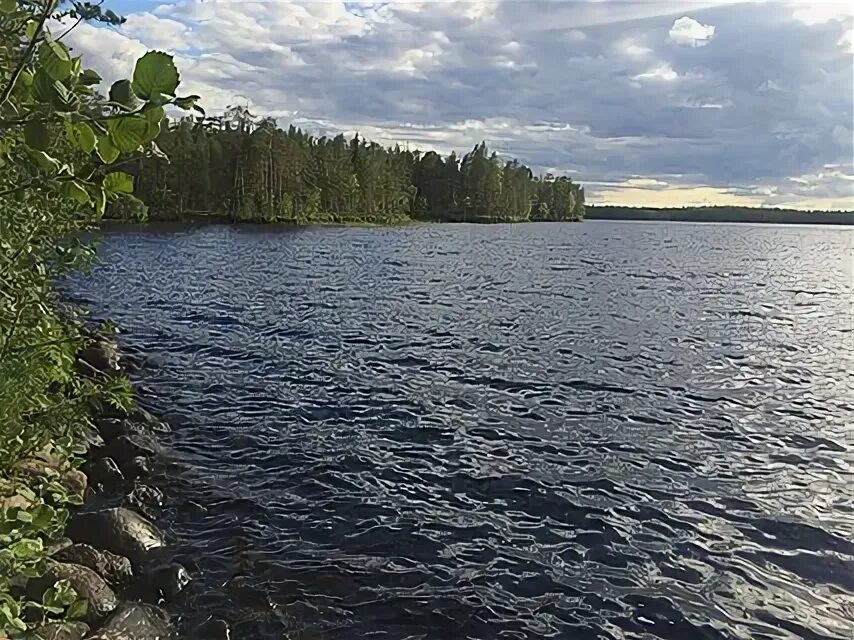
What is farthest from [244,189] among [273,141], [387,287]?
[387,287]

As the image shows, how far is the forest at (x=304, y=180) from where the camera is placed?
97.6 meters

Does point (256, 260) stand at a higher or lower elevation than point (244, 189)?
lower

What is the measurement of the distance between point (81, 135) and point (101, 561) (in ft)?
23.9

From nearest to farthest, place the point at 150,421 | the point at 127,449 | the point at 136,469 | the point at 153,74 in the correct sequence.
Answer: the point at 153,74 < the point at 136,469 < the point at 127,449 < the point at 150,421

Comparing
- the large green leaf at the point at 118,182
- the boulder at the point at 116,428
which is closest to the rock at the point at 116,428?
the boulder at the point at 116,428

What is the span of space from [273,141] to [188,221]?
1675 centimetres

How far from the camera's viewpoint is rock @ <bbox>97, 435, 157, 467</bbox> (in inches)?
424

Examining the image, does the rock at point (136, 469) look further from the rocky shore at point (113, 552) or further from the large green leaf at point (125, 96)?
the large green leaf at point (125, 96)

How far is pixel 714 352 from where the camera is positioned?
2002 centimetres

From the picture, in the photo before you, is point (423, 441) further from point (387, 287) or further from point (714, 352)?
point (387, 287)

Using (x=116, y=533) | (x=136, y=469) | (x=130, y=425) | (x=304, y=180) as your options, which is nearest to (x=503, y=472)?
(x=116, y=533)

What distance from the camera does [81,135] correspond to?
A: 4.19ft

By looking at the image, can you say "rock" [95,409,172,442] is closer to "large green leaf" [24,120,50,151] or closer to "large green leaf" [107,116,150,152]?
"large green leaf" [24,120,50,151]

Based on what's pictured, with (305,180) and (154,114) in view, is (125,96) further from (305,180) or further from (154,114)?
(305,180)
